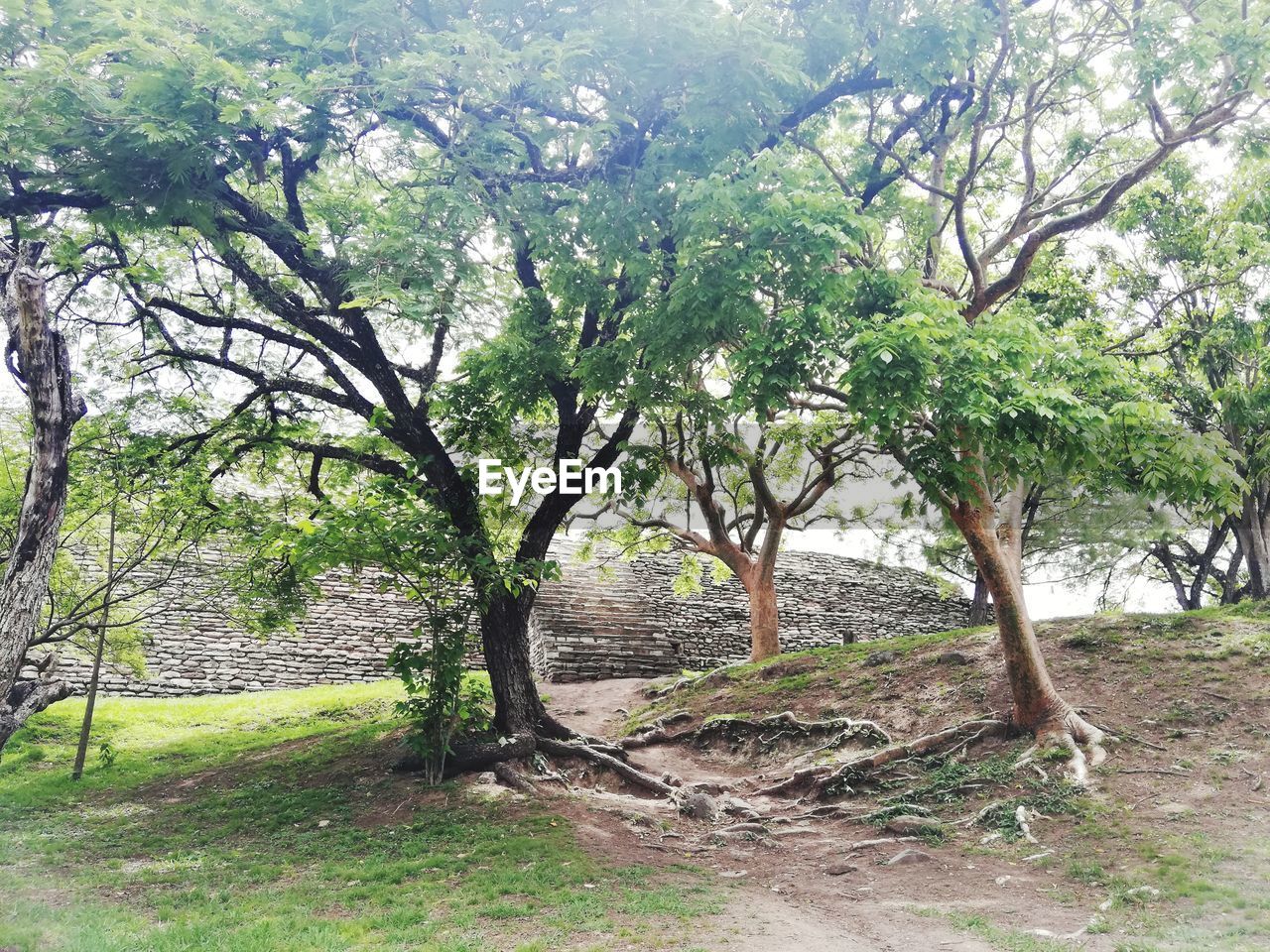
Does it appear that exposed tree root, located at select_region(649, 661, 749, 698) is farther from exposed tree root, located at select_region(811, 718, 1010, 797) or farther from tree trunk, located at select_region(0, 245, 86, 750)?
tree trunk, located at select_region(0, 245, 86, 750)

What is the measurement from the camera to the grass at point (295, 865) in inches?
196

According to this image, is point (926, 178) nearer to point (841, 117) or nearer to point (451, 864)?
point (841, 117)

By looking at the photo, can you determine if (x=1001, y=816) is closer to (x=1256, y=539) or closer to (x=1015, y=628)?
(x=1015, y=628)

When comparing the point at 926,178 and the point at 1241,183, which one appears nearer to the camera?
the point at 926,178

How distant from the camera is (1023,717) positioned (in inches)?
333

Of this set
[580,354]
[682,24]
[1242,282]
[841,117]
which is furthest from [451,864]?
[1242,282]

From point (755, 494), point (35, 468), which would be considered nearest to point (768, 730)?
point (755, 494)

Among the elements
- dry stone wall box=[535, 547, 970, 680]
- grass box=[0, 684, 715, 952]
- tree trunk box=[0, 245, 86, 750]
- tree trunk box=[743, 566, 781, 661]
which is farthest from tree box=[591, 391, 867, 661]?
tree trunk box=[0, 245, 86, 750]

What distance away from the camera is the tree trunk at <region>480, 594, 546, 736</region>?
9.23m

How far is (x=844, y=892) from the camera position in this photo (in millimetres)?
6094

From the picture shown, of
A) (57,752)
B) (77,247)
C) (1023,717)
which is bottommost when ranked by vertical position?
(57,752)

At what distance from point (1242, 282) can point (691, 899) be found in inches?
425

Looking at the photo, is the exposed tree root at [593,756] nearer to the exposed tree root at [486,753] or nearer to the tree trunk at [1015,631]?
the exposed tree root at [486,753]
